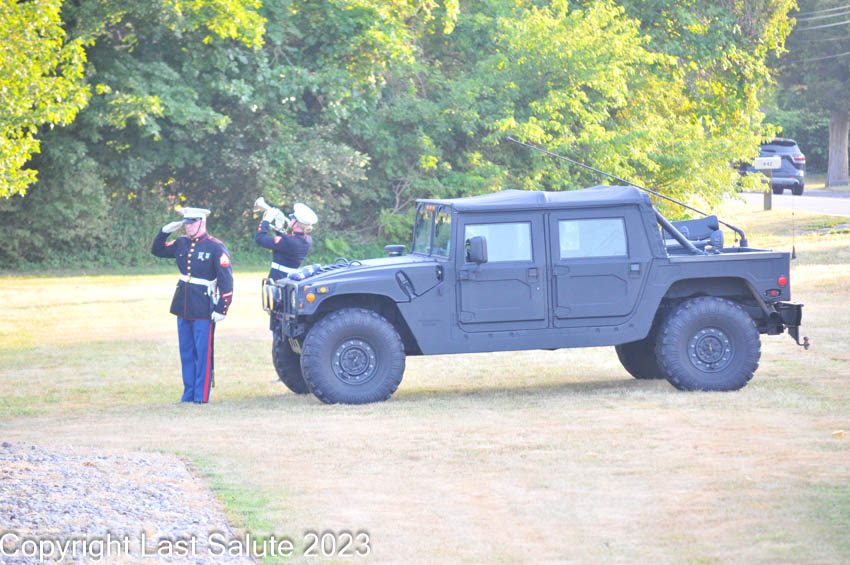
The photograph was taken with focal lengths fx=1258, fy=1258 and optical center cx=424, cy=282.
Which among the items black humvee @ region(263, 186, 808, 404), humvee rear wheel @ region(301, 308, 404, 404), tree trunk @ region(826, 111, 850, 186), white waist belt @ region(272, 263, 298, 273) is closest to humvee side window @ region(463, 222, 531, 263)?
black humvee @ region(263, 186, 808, 404)

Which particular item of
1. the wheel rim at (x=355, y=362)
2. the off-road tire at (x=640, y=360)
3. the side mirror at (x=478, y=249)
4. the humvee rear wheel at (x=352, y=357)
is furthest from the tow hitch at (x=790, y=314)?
the wheel rim at (x=355, y=362)

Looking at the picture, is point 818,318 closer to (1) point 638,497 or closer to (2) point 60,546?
(1) point 638,497

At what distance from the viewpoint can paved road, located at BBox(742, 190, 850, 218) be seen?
1500 inches

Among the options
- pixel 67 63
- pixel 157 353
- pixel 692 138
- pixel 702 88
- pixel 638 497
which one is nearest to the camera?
pixel 638 497

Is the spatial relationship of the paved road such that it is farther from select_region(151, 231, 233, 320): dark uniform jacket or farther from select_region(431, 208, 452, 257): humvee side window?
select_region(151, 231, 233, 320): dark uniform jacket

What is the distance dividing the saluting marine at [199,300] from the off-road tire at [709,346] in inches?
168

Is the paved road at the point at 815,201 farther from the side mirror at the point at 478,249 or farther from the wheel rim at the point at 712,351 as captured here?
the side mirror at the point at 478,249

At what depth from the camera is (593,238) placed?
12.0 metres

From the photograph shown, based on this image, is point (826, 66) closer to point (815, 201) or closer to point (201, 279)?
point (815, 201)

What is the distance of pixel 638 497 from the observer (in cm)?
753

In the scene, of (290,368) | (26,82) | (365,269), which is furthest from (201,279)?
(26,82)

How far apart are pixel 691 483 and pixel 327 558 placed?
262cm

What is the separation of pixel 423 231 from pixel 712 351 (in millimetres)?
3038

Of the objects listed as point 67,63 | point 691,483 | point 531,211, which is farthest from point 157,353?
point 67,63
